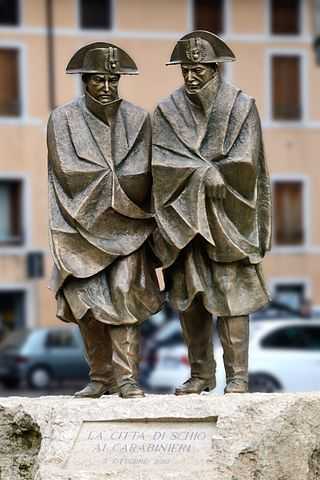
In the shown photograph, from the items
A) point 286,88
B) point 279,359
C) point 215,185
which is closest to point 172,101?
point 215,185

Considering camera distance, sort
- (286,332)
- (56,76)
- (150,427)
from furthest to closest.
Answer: (56,76), (286,332), (150,427)

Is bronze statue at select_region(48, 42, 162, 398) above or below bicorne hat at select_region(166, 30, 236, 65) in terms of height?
below

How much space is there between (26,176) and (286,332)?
2199 cm

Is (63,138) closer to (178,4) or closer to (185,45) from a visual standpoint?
(185,45)

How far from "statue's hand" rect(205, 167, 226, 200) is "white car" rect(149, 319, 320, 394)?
13.5 metres

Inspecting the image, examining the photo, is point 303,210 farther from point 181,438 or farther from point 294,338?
point 181,438

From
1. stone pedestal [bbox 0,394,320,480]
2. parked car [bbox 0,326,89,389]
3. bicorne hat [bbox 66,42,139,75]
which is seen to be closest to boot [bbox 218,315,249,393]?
stone pedestal [bbox 0,394,320,480]

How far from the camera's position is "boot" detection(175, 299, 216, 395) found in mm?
14633

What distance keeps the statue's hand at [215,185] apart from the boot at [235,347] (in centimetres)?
83

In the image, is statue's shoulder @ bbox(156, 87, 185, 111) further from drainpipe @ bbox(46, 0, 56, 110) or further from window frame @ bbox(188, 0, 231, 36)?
window frame @ bbox(188, 0, 231, 36)

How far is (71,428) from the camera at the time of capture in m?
13.7

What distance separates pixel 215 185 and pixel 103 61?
119 centimetres

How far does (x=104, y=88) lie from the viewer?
47.9 feet

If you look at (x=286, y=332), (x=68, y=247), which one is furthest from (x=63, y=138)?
(x=286, y=332)
